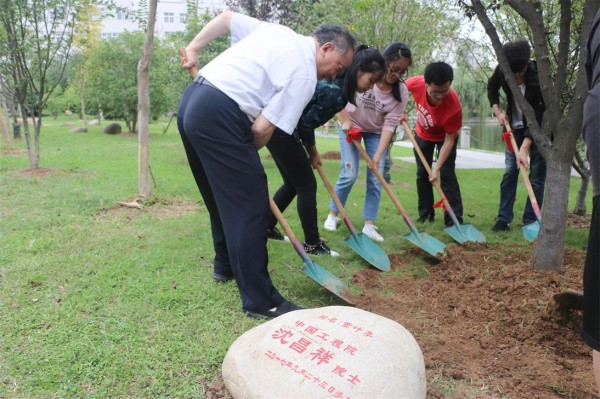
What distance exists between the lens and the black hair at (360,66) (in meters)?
3.04

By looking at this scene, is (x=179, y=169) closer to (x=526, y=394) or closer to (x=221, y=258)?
(x=221, y=258)

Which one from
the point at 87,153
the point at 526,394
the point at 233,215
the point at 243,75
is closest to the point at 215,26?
the point at 243,75

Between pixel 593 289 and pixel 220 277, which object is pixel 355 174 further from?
pixel 593 289

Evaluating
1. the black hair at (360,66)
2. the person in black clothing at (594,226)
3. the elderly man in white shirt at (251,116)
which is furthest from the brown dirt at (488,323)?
the black hair at (360,66)

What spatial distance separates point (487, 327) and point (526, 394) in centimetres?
58

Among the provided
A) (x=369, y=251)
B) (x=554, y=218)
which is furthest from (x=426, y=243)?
(x=554, y=218)

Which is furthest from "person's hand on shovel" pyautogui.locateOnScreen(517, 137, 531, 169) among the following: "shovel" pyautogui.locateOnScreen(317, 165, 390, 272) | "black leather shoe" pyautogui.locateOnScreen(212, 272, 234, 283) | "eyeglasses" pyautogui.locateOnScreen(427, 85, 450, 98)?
"black leather shoe" pyautogui.locateOnScreen(212, 272, 234, 283)

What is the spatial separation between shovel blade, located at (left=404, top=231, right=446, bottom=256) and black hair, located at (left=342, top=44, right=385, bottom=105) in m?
1.36

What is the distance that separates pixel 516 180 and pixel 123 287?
3680mm

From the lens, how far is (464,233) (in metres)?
4.25

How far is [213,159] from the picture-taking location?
246 centimetres

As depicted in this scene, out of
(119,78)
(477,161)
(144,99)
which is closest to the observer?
(144,99)

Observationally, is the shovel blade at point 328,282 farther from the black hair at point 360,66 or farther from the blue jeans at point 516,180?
the blue jeans at point 516,180

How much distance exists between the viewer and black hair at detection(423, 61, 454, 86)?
390cm
